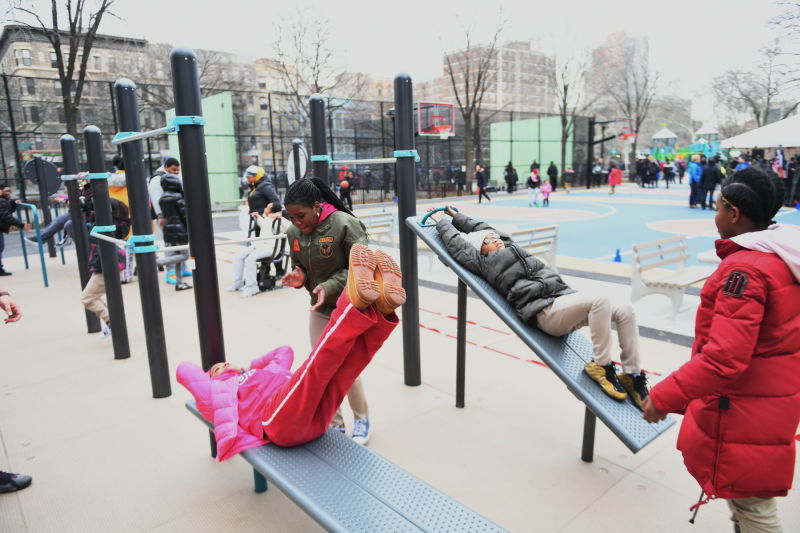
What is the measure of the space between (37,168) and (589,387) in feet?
33.9

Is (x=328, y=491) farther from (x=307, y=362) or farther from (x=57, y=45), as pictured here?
(x=57, y=45)

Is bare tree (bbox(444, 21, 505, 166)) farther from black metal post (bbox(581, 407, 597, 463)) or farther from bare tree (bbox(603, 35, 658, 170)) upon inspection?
black metal post (bbox(581, 407, 597, 463))

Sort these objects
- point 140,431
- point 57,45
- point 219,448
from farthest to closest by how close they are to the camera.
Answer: point 57,45, point 140,431, point 219,448

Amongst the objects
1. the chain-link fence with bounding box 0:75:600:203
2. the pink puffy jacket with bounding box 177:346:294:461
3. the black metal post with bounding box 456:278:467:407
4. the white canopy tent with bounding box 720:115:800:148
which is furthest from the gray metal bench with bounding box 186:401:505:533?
the chain-link fence with bounding box 0:75:600:203

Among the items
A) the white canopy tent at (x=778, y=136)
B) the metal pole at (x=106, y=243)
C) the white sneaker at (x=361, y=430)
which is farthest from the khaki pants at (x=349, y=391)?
the white canopy tent at (x=778, y=136)

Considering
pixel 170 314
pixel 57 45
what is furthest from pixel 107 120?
pixel 170 314

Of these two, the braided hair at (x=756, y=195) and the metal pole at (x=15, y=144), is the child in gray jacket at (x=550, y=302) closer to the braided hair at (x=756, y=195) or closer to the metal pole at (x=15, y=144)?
the braided hair at (x=756, y=195)

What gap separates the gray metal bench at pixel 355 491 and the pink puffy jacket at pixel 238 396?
11cm

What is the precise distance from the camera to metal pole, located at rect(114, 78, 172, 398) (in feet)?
12.8

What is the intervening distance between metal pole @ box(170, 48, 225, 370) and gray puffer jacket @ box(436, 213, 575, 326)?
1495mm

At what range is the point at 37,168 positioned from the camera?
31.8 feet

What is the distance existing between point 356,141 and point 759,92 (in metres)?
26.5

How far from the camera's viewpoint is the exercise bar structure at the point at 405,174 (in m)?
3.99

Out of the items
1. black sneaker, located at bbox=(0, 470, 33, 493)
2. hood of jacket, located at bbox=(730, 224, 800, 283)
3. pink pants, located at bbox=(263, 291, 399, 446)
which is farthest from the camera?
black sneaker, located at bbox=(0, 470, 33, 493)
